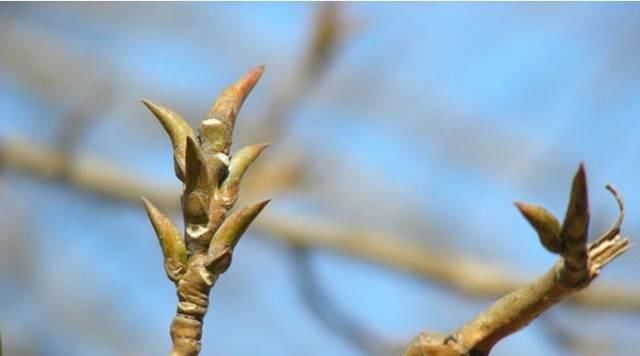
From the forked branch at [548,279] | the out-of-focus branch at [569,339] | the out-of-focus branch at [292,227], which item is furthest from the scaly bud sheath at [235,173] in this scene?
the out-of-focus branch at [292,227]

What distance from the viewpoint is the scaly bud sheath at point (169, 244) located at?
1.76 feet

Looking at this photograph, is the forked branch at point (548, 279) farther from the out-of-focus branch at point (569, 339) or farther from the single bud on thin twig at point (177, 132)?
the out-of-focus branch at point (569, 339)

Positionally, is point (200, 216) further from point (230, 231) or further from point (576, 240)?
point (576, 240)

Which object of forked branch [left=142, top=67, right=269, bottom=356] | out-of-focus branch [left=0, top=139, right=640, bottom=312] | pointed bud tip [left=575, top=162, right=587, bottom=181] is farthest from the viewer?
out-of-focus branch [left=0, top=139, right=640, bottom=312]

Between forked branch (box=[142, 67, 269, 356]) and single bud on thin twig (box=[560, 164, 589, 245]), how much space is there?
128 mm

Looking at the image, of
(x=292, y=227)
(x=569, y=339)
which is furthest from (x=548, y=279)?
(x=292, y=227)

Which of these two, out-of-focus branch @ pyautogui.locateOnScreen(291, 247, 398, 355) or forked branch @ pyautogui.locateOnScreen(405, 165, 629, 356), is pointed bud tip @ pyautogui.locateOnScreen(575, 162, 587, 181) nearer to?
forked branch @ pyautogui.locateOnScreen(405, 165, 629, 356)

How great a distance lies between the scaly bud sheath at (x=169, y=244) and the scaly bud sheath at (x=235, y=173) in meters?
0.03

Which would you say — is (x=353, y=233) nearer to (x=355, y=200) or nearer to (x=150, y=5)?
(x=355, y=200)

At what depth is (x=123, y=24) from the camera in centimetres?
365

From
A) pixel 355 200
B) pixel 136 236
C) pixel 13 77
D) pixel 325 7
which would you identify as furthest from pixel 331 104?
pixel 325 7

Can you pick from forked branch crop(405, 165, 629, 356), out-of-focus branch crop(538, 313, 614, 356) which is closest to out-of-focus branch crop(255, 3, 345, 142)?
out-of-focus branch crop(538, 313, 614, 356)

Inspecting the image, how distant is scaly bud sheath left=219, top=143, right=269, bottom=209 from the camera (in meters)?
0.55

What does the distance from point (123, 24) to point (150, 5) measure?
0.10 m
